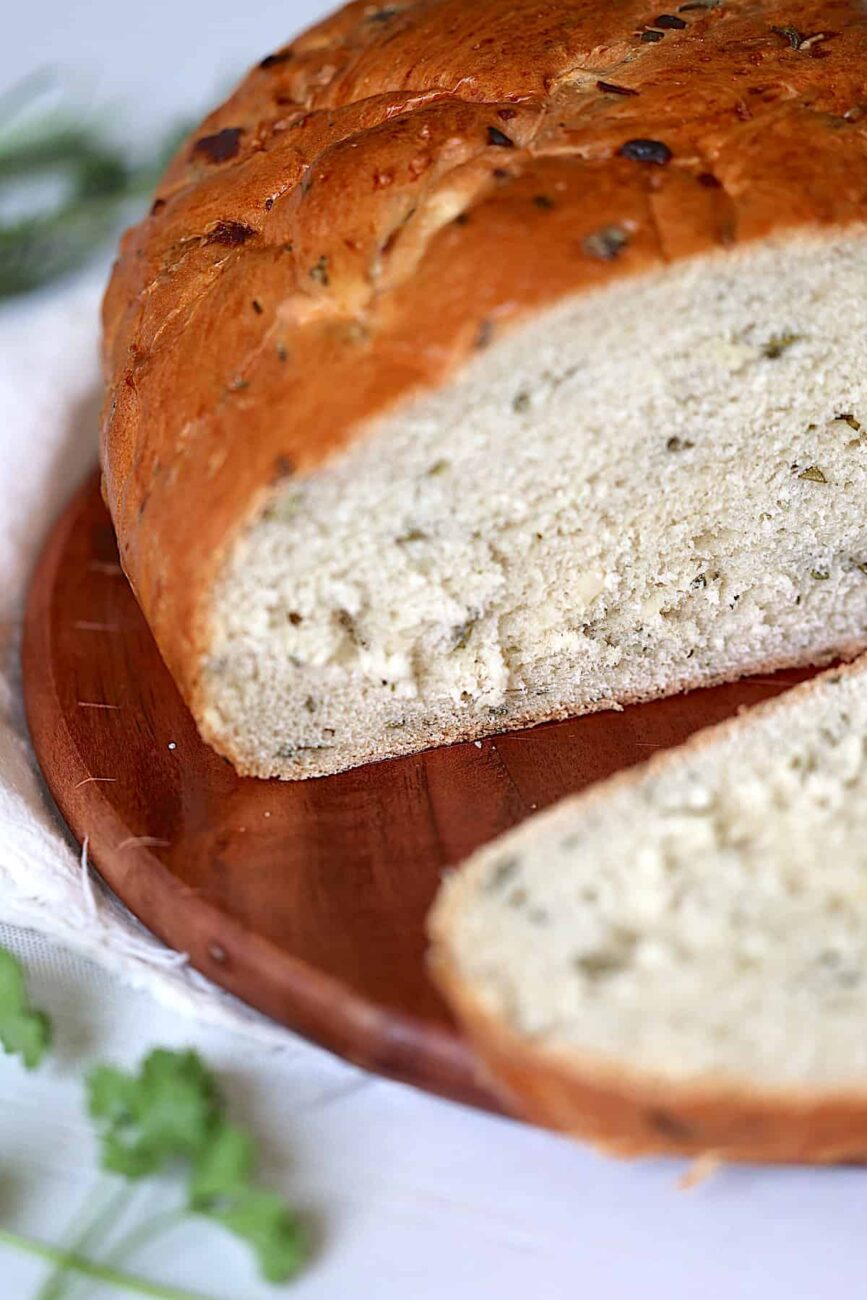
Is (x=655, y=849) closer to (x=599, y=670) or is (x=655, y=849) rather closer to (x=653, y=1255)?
(x=653, y=1255)

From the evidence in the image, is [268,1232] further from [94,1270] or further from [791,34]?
[791,34]

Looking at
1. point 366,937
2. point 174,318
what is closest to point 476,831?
point 366,937

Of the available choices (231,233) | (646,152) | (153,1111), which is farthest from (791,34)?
(153,1111)

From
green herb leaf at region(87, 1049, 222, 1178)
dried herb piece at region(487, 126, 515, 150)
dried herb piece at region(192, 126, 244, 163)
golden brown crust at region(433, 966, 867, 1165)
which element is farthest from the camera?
dried herb piece at region(192, 126, 244, 163)

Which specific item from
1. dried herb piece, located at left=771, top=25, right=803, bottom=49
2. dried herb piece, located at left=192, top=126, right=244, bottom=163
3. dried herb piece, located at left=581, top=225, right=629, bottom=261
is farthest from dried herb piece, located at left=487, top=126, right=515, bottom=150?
dried herb piece, located at left=192, top=126, right=244, bottom=163

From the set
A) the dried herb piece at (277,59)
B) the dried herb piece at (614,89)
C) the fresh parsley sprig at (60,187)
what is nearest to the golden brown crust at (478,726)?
the dried herb piece at (614,89)

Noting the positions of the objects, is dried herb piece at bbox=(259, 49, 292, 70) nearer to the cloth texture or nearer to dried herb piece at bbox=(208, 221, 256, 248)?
dried herb piece at bbox=(208, 221, 256, 248)

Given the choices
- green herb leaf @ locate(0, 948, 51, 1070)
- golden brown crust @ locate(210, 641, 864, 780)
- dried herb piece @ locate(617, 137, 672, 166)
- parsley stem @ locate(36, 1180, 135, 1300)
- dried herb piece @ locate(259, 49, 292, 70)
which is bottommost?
golden brown crust @ locate(210, 641, 864, 780)
